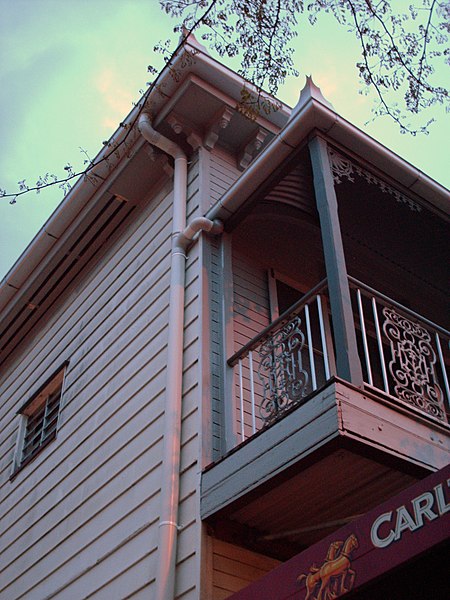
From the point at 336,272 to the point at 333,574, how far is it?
8.11ft

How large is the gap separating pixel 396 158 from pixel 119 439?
3.61 meters

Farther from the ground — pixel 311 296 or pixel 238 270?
pixel 238 270

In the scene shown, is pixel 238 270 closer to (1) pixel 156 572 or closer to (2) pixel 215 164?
(2) pixel 215 164

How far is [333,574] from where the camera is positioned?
152 inches

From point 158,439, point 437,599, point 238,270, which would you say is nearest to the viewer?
point 437,599

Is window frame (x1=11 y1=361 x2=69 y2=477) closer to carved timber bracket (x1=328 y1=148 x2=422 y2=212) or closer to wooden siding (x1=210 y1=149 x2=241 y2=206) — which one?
wooden siding (x1=210 y1=149 x2=241 y2=206)

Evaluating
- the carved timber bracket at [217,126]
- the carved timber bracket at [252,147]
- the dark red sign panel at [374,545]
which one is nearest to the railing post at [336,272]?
A: the dark red sign panel at [374,545]

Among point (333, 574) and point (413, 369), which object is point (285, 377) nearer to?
point (413, 369)

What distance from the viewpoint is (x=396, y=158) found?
713 centimetres

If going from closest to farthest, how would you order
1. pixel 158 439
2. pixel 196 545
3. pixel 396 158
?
1. pixel 196 545
2. pixel 158 439
3. pixel 396 158

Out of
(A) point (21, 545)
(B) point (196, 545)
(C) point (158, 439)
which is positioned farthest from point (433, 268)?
(A) point (21, 545)

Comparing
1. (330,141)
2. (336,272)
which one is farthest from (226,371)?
(330,141)

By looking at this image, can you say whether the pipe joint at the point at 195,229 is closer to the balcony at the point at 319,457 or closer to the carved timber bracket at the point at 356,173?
the carved timber bracket at the point at 356,173

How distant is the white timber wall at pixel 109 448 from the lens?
20.5 ft
